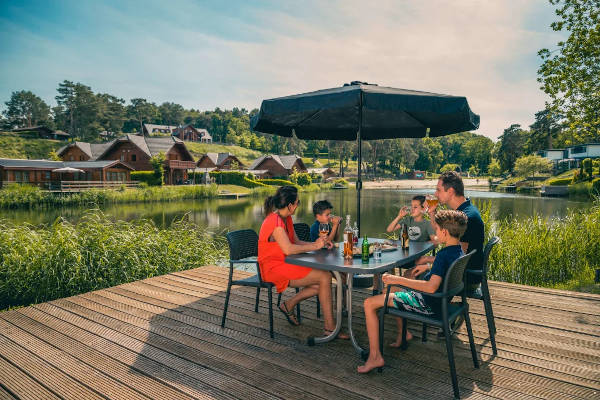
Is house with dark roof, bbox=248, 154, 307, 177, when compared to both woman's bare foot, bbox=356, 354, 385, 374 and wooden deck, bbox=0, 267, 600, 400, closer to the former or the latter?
wooden deck, bbox=0, 267, 600, 400

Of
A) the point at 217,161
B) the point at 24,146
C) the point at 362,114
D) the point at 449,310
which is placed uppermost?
the point at 24,146

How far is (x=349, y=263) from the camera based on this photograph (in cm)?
266

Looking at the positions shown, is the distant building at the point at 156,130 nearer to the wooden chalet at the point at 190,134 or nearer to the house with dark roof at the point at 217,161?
the wooden chalet at the point at 190,134

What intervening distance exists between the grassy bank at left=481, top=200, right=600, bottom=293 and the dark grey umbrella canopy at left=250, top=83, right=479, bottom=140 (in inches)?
102

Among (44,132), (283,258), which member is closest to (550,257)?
(283,258)

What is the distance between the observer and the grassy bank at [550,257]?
5.67 m

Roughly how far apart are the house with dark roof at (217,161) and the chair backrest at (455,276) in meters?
53.3

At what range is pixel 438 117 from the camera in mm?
4438

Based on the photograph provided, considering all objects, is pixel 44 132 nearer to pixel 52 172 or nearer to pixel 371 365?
pixel 52 172

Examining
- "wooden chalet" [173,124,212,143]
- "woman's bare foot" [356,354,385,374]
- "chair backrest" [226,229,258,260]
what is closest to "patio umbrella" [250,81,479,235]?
"chair backrest" [226,229,258,260]

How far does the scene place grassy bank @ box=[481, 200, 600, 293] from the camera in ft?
18.6

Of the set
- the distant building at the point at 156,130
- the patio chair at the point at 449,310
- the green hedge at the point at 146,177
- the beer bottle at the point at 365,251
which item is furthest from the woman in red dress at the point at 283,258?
the distant building at the point at 156,130

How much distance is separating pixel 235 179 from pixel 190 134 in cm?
3874

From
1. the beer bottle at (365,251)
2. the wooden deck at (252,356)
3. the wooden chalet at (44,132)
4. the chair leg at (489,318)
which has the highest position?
the wooden chalet at (44,132)
